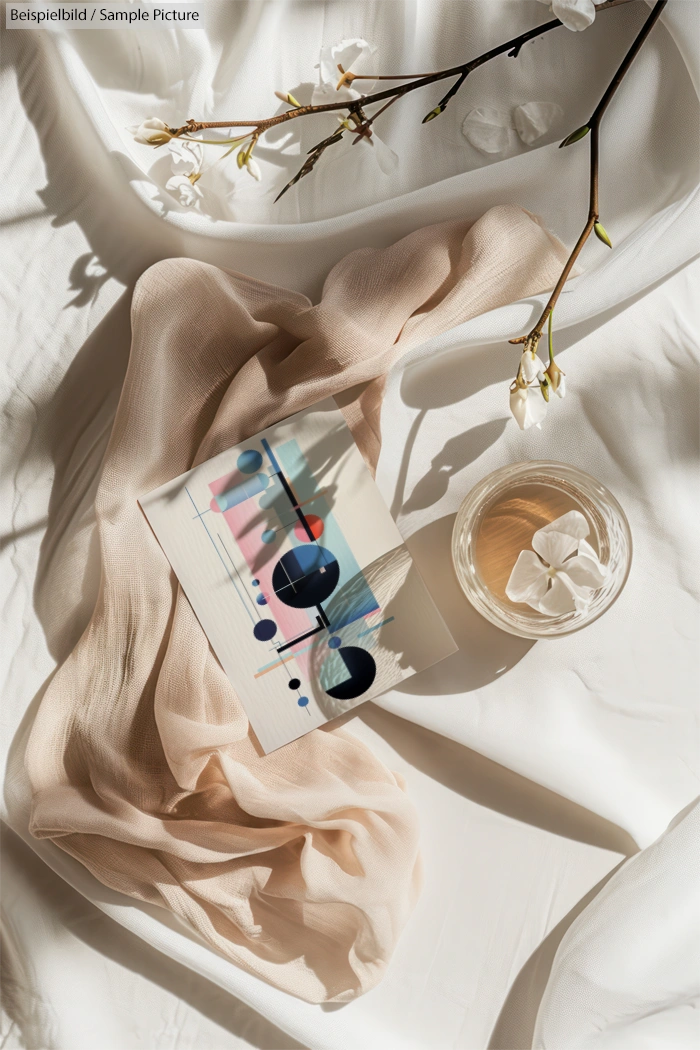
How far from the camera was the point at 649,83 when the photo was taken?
25.2 inches

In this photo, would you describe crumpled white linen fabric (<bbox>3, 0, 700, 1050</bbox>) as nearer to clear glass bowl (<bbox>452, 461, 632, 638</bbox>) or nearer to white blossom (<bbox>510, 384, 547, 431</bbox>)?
clear glass bowl (<bbox>452, 461, 632, 638</bbox>)

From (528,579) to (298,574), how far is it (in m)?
0.20

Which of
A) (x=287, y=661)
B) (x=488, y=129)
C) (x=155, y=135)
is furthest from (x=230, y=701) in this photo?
(x=488, y=129)

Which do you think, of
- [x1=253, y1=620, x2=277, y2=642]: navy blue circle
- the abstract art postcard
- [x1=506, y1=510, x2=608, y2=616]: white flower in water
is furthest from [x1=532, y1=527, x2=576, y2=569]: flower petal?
[x1=253, y1=620, x2=277, y2=642]: navy blue circle

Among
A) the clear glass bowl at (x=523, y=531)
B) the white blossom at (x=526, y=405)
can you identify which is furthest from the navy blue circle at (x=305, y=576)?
the white blossom at (x=526, y=405)

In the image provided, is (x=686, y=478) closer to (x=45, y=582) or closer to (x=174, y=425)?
(x=174, y=425)

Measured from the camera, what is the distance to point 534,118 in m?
0.67

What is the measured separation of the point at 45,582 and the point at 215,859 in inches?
11.3

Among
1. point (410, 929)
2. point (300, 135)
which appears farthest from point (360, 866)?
point (300, 135)

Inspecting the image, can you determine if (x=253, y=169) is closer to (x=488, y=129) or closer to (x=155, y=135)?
(x=155, y=135)

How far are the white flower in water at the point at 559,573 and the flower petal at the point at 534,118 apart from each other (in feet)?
1.17

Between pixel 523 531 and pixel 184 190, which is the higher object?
pixel 184 190

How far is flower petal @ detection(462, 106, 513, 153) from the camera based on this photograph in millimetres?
668

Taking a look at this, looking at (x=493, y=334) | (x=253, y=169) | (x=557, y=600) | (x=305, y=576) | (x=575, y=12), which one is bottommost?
(x=557, y=600)
